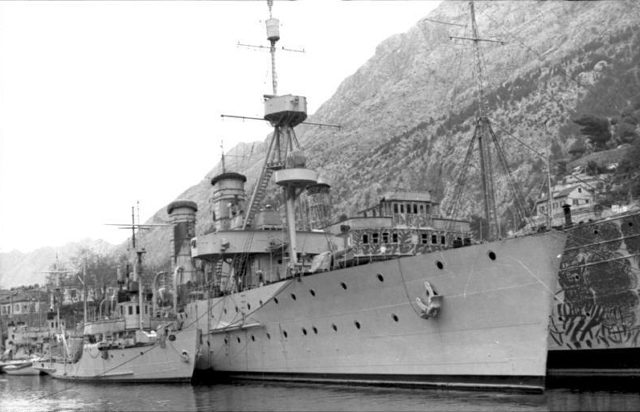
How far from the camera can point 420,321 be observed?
1925cm

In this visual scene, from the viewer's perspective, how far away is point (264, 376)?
82.3 feet

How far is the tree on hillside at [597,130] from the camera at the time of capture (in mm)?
69500

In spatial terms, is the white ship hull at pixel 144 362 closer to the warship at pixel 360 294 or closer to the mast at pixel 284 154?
the warship at pixel 360 294

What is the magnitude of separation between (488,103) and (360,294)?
79307mm

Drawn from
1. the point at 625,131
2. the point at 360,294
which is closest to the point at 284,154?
the point at 360,294

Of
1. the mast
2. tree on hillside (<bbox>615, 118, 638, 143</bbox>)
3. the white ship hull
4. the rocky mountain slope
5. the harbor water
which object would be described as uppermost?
the rocky mountain slope

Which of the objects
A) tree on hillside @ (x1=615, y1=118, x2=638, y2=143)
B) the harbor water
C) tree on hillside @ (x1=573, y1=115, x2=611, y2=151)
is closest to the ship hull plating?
the harbor water

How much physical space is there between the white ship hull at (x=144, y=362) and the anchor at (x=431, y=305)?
435 inches

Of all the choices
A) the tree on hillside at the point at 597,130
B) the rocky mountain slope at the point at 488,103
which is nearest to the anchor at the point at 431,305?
the rocky mountain slope at the point at 488,103

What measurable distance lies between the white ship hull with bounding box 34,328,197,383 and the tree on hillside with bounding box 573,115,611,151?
54.6 meters

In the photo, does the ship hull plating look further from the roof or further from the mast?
the roof

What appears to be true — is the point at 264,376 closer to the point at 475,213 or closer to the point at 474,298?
the point at 474,298

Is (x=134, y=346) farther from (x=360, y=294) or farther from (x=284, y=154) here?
(x=360, y=294)

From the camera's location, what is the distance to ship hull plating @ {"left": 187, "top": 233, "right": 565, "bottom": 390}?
17.2 meters
